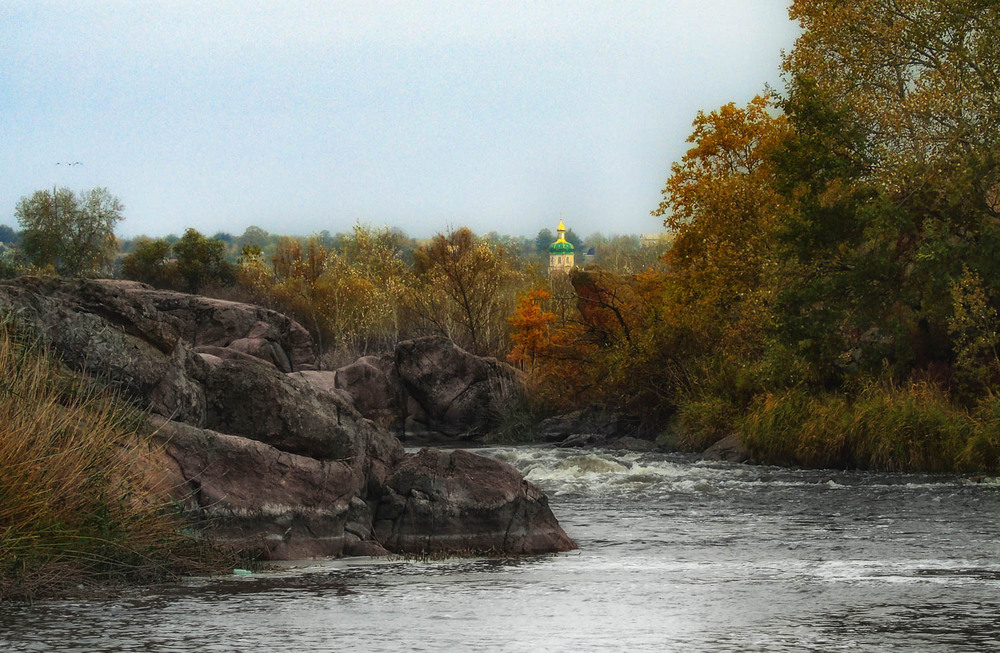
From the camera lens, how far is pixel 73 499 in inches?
467

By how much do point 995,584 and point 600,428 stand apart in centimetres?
2970

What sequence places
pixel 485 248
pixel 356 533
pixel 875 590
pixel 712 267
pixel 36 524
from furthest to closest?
pixel 485 248
pixel 712 267
pixel 356 533
pixel 875 590
pixel 36 524

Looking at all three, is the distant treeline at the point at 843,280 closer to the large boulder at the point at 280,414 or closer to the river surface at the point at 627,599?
the river surface at the point at 627,599

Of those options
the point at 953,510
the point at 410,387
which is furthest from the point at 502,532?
the point at 410,387

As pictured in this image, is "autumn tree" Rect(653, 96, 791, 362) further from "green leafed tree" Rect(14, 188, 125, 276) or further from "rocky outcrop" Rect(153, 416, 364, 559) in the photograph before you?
"green leafed tree" Rect(14, 188, 125, 276)

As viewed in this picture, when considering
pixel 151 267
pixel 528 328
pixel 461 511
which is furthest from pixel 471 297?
pixel 461 511

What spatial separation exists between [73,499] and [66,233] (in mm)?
98433

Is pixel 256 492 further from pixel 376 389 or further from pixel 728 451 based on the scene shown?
pixel 376 389

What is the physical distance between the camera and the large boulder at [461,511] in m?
15.2

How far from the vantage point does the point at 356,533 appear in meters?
15.2

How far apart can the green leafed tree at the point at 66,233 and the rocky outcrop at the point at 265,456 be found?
296 ft

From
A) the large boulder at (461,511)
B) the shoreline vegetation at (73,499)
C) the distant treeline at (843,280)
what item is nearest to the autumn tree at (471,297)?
the distant treeline at (843,280)

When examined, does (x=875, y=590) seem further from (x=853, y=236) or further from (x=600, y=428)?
(x=600, y=428)

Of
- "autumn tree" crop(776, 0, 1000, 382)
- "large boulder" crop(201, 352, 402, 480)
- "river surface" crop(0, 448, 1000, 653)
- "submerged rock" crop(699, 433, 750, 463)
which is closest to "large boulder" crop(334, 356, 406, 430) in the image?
"submerged rock" crop(699, 433, 750, 463)
